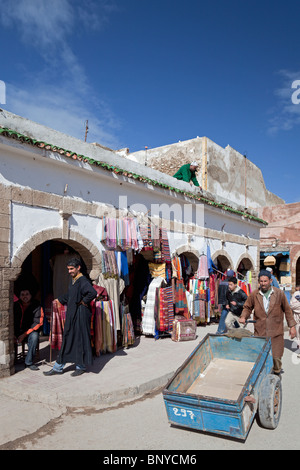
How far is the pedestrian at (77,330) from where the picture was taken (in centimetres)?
575

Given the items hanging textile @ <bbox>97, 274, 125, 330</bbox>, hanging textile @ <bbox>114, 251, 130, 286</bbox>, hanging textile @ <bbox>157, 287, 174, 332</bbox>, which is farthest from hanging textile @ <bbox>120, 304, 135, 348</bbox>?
hanging textile @ <bbox>157, 287, 174, 332</bbox>

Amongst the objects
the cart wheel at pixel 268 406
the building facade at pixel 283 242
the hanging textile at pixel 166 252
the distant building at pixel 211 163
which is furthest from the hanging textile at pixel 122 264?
the building facade at pixel 283 242

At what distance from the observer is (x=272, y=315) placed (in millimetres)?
5418

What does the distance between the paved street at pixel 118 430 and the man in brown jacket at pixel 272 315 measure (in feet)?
2.20

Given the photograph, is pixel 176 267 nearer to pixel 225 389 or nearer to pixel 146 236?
pixel 146 236

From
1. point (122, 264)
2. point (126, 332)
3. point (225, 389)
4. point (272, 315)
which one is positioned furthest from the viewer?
Answer: point (122, 264)

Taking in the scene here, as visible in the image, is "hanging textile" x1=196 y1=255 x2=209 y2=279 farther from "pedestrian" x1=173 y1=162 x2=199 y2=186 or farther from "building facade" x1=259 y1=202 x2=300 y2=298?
"building facade" x1=259 y1=202 x2=300 y2=298

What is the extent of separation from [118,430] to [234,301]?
425 cm

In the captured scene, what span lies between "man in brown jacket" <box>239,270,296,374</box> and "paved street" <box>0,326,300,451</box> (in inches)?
26.4

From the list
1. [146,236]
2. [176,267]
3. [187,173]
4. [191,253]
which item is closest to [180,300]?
[176,267]

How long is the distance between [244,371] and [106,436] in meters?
1.86

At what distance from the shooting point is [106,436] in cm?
389

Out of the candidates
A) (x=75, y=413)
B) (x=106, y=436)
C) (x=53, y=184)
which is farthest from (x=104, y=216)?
(x=106, y=436)
